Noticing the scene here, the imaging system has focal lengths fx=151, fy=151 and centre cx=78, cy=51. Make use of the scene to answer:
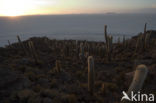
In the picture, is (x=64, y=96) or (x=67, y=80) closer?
(x=64, y=96)

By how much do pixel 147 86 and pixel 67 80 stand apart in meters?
4.98

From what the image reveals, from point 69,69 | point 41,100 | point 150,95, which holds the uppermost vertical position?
point 41,100

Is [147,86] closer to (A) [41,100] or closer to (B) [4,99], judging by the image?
(A) [41,100]

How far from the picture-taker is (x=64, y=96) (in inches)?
259

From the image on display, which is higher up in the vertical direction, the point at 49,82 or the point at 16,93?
the point at 16,93

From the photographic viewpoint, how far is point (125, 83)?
9.45m

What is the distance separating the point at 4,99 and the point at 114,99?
5008 mm

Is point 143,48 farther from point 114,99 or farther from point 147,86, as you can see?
point 114,99

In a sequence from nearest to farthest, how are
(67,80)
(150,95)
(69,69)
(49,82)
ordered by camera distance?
1. (150,95)
2. (49,82)
3. (67,80)
4. (69,69)

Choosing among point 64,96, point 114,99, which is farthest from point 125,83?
point 64,96

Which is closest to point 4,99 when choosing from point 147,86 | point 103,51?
point 147,86

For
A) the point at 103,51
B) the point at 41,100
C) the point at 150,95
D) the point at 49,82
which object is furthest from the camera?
the point at 103,51

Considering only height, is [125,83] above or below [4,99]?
below

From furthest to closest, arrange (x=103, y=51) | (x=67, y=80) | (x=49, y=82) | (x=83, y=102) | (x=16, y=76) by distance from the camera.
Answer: (x=103, y=51) < (x=67, y=80) < (x=49, y=82) < (x=16, y=76) < (x=83, y=102)
